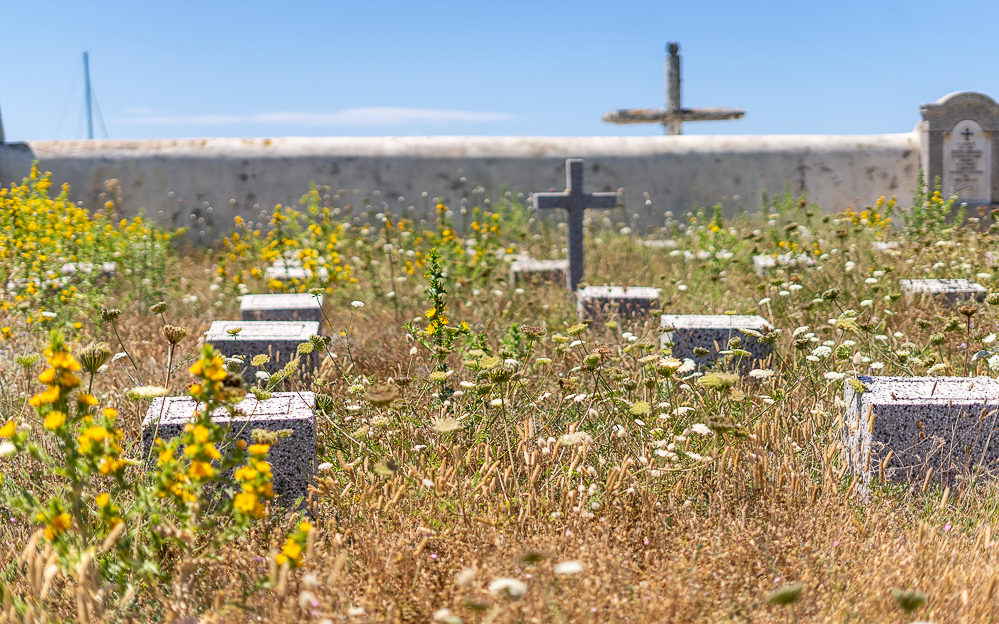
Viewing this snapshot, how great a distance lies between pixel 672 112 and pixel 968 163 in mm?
4827

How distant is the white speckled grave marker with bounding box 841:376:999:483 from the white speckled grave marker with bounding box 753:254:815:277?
279 centimetres

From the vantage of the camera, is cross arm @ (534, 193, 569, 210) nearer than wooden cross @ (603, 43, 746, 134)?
Yes

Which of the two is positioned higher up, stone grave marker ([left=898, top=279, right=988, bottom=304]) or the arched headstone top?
the arched headstone top

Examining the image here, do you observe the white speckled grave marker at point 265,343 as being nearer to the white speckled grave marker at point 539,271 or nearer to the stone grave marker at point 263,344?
the stone grave marker at point 263,344

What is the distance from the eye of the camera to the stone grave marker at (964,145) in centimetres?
1001

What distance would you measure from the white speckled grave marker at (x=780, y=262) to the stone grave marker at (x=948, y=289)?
2.37 ft

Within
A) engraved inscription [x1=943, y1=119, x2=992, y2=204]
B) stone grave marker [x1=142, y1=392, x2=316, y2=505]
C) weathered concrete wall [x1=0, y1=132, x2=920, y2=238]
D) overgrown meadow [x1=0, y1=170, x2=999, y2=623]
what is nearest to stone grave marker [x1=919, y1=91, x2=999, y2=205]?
engraved inscription [x1=943, y1=119, x2=992, y2=204]

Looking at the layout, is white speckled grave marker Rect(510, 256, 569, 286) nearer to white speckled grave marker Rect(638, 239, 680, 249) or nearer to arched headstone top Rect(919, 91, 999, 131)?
white speckled grave marker Rect(638, 239, 680, 249)

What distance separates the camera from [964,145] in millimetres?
10109

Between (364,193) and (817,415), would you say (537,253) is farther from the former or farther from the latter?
(817,415)

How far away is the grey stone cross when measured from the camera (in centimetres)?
681

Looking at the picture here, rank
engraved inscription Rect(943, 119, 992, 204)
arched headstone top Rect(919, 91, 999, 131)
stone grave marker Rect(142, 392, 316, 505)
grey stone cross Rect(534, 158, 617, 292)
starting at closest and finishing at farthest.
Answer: stone grave marker Rect(142, 392, 316, 505) → grey stone cross Rect(534, 158, 617, 292) → arched headstone top Rect(919, 91, 999, 131) → engraved inscription Rect(943, 119, 992, 204)

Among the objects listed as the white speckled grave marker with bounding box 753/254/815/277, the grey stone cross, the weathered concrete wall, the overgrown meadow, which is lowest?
the overgrown meadow

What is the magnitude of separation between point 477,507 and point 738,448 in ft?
3.08
